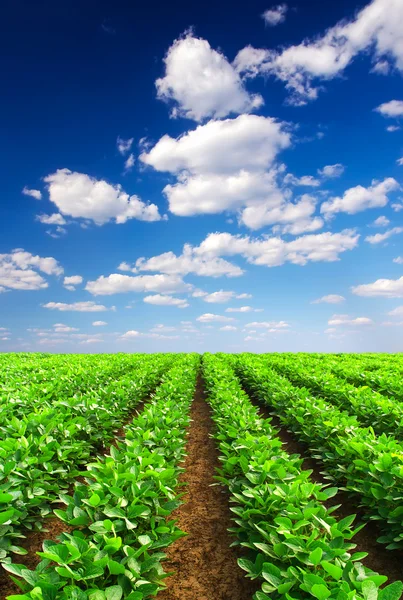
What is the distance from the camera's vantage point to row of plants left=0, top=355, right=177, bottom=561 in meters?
4.04

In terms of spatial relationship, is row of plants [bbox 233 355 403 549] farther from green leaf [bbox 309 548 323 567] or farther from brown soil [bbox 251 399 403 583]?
green leaf [bbox 309 548 323 567]

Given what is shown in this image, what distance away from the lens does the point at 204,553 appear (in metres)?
4.54

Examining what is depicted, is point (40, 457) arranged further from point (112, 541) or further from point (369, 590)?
point (369, 590)

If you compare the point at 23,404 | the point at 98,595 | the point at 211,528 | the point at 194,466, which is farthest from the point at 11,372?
the point at 98,595

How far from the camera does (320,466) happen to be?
23.9ft

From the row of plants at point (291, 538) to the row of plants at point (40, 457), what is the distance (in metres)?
2.17

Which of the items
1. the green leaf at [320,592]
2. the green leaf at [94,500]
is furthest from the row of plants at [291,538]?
the green leaf at [94,500]

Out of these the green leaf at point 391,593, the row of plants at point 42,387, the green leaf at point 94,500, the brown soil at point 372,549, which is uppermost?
the row of plants at point 42,387

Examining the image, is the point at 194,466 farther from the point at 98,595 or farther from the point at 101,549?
the point at 98,595

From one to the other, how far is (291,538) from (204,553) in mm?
2045

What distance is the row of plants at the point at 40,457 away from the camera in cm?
404

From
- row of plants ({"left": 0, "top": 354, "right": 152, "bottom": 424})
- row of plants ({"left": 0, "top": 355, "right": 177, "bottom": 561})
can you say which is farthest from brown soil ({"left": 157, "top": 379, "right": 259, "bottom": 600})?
row of plants ({"left": 0, "top": 354, "right": 152, "bottom": 424})

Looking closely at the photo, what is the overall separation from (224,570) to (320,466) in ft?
12.1

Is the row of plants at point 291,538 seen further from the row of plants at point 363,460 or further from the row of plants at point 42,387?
the row of plants at point 42,387
